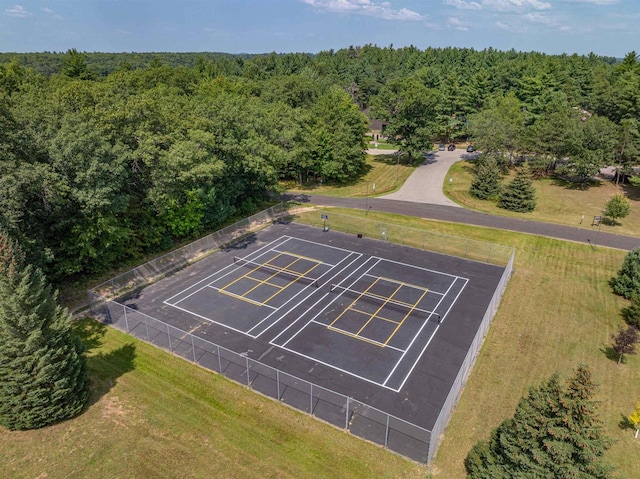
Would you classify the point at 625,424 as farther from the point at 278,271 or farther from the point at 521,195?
the point at 521,195

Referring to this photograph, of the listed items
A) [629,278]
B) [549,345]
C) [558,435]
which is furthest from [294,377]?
Answer: [629,278]

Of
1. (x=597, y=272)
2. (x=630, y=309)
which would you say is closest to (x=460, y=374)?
(x=630, y=309)

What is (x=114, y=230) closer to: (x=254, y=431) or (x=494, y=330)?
(x=254, y=431)

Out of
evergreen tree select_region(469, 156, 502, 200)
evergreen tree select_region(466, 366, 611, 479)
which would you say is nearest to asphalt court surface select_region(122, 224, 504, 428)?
evergreen tree select_region(466, 366, 611, 479)

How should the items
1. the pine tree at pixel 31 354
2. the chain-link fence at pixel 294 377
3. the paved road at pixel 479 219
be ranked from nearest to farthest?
the pine tree at pixel 31 354
the chain-link fence at pixel 294 377
the paved road at pixel 479 219

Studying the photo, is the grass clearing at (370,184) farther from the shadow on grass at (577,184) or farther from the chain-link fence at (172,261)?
the shadow on grass at (577,184)

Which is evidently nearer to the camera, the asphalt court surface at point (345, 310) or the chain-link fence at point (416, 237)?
the asphalt court surface at point (345, 310)

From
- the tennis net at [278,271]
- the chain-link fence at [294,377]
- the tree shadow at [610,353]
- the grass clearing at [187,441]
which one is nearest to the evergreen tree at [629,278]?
the tree shadow at [610,353]

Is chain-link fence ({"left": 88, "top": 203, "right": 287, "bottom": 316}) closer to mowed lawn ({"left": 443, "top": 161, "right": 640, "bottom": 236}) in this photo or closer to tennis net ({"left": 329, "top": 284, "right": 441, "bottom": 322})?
tennis net ({"left": 329, "top": 284, "right": 441, "bottom": 322})

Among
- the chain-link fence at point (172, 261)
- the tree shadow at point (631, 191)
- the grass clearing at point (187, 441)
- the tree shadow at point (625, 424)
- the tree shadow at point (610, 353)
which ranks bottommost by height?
the grass clearing at point (187, 441)
